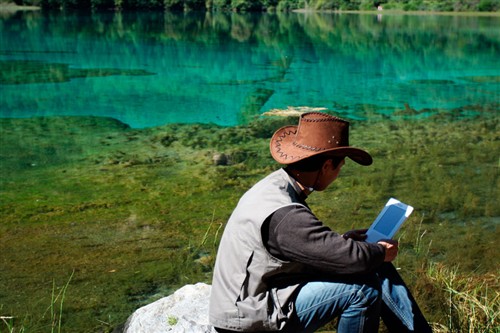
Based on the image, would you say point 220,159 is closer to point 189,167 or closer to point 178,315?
point 189,167

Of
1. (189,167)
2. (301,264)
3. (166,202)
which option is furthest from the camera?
(189,167)

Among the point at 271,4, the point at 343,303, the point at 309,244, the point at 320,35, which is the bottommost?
the point at 271,4

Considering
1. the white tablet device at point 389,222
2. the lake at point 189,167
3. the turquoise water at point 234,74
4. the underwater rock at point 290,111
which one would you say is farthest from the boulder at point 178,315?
Answer: the underwater rock at point 290,111

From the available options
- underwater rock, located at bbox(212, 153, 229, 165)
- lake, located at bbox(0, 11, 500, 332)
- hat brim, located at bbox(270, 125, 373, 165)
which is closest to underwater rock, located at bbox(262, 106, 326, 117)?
lake, located at bbox(0, 11, 500, 332)

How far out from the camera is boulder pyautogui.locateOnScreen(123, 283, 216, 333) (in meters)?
2.51

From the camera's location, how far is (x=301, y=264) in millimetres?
2049

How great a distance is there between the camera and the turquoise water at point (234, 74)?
9664 millimetres

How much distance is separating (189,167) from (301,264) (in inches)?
170

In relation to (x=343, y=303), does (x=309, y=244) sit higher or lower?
higher

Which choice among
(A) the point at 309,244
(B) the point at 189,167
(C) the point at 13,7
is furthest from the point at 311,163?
(C) the point at 13,7

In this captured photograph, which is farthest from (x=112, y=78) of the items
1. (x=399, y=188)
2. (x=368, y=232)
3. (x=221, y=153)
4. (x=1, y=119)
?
(x=368, y=232)

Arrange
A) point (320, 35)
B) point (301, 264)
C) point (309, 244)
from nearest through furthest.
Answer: point (309, 244)
point (301, 264)
point (320, 35)

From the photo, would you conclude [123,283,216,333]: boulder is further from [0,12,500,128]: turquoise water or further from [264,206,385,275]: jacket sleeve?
[0,12,500,128]: turquoise water

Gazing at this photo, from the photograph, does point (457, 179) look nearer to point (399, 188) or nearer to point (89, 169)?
point (399, 188)
